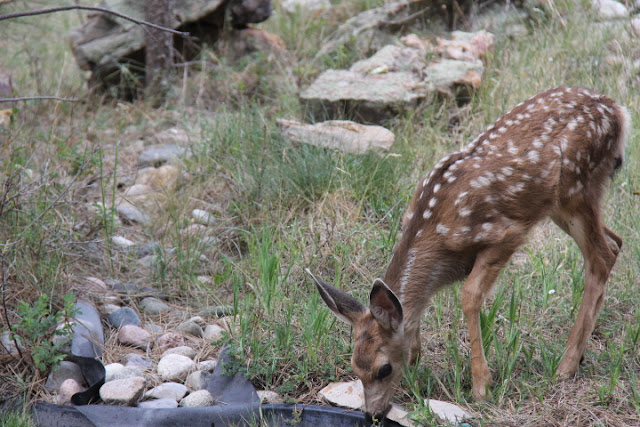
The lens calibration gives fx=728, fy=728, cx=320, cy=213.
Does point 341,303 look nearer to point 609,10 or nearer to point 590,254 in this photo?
point 590,254

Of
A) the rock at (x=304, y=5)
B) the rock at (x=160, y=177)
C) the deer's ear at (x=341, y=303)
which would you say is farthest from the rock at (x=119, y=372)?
the rock at (x=304, y=5)

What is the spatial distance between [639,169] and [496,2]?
3762 mm

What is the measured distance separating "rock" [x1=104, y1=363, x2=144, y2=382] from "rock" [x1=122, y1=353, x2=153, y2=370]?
88 millimetres

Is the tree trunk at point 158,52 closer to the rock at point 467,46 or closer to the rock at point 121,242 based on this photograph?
the rock at point 467,46

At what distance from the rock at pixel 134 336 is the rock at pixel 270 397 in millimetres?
1023

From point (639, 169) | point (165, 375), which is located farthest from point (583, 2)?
point (165, 375)

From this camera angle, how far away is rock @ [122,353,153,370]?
4.39 meters

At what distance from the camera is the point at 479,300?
391cm

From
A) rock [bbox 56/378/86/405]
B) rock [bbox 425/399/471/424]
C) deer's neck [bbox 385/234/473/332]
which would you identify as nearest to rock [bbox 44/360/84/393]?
rock [bbox 56/378/86/405]

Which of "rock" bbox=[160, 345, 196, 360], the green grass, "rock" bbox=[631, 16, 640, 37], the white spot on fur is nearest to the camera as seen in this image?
the white spot on fur

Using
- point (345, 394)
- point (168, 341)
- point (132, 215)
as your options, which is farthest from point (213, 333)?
point (132, 215)

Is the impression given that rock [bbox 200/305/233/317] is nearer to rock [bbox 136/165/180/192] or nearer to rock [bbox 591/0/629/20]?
rock [bbox 136/165/180/192]

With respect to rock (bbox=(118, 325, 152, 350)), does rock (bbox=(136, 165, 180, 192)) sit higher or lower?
higher

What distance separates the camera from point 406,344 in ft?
12.8
